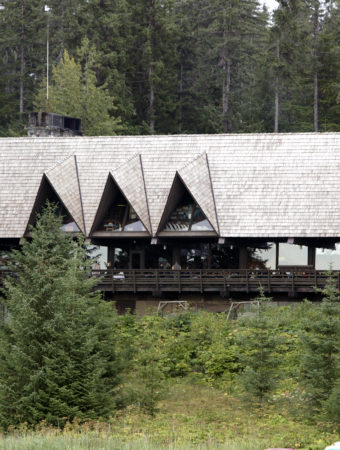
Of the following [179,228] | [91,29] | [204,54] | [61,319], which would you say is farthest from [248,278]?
[204,54]

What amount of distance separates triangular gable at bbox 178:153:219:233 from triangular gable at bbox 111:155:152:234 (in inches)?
72.1

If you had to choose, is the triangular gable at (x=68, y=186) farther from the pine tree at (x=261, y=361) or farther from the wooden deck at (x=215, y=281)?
the pine tree at (x=261, y=361)

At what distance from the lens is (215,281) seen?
3525 centimetres

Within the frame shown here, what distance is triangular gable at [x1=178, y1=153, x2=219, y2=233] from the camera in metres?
36.7

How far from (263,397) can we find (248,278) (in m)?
11.4

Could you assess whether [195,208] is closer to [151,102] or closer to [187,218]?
[187,218]

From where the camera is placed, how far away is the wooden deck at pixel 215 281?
3466 cm

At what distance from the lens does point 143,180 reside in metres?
38.2

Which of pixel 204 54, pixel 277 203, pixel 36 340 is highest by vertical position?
pixel 204 54

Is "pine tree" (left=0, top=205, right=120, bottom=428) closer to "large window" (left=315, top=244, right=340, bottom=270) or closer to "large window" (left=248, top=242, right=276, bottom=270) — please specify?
"large window" (left=248, top=242, right=276, bottom=270)

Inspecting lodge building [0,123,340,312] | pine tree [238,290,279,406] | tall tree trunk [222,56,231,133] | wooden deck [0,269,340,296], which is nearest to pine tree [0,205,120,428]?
pine tree [238,290,279,406]

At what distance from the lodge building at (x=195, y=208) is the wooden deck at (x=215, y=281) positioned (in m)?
0.05

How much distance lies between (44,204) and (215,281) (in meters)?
8.28

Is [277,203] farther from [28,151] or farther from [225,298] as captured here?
[28,151]
